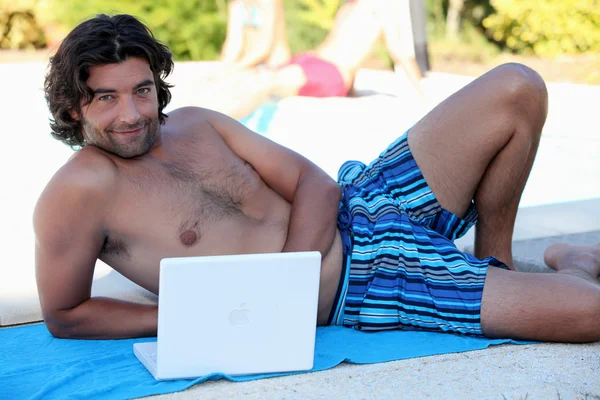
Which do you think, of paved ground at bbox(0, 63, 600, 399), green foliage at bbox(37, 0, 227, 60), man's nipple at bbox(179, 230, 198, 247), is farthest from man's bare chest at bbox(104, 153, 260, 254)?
green foliage at bbox(37, 0, 227, 60)

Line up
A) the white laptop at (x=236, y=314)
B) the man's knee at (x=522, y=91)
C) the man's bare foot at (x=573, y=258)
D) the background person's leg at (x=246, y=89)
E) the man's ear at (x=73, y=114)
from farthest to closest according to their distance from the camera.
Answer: the background person's leg at (x=246, y=89), the man's bare foot at (x=573, y=258), the man's knee at (x=522, y=91), the man's ear at (x=73, y=114), the white laptop at (x=236, y=314)

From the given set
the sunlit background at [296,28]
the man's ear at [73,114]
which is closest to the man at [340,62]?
the sunlit background at [296,28]

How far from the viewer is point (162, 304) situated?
1849 millimetres

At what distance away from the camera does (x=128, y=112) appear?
224 centimetres

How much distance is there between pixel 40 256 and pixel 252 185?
0.75 metres

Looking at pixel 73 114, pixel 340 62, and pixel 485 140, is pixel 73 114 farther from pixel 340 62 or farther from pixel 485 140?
pixel 340 62

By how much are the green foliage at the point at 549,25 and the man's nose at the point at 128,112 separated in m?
9.27

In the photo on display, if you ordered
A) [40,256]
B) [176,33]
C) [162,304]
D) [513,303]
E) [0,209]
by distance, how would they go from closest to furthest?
[162,304] → [40,256] → [513,303] → [0,209] → [176,33]

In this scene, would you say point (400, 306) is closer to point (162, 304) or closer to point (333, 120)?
point (162, 304)

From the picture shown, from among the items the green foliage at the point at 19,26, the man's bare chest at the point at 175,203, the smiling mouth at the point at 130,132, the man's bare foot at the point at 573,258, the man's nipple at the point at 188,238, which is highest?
the green foliage at the point at 19,26

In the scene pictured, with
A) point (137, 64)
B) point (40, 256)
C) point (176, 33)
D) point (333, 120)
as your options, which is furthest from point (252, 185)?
point (176, 33)

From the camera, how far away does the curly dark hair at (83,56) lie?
7.40ft

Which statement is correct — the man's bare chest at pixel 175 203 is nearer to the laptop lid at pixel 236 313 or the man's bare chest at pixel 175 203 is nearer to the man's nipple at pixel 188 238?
the man's nipple at pixel 188 238

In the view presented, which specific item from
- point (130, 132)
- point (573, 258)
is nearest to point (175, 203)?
point (130, 132)
